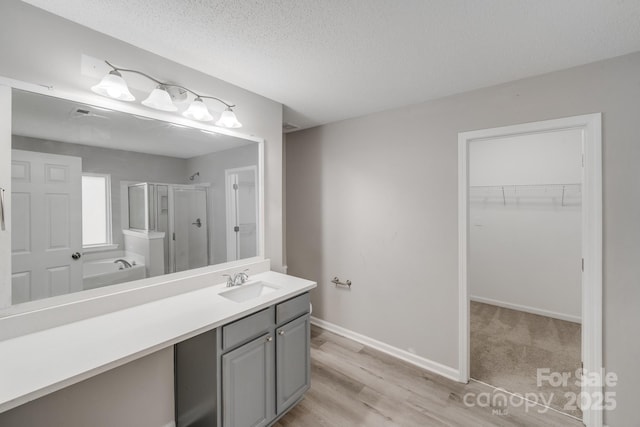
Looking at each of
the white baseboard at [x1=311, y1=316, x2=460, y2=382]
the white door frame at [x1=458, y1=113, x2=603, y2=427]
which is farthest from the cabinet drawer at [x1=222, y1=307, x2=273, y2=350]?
the white door frame at [x1=458, y1=113, x2=603, y2=427]

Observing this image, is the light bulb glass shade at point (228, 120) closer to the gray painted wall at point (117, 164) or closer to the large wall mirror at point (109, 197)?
the large wall mirror at point (109, 197)

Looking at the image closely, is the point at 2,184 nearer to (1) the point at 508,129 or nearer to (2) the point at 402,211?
(2) the point at 402,211

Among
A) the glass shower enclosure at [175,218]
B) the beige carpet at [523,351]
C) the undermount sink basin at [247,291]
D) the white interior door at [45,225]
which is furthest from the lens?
the beige carpet at [523,351]

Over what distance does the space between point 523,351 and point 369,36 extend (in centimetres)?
314

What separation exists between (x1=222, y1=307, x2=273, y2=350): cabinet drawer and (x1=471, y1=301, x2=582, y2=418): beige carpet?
1.91 meters

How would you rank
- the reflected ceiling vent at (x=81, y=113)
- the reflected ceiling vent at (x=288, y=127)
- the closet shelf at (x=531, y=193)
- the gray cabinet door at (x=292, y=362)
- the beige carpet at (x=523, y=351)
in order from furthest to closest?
the closet shelf at (x=531, y=193)
the reflected ceiling vent at (x=288, y=127)
the beige carpet at (x=523, y=351)
the gray cabinet door at (x=292, y=362)
the reflected ceiling vent at (x=81, y=113)

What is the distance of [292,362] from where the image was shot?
179 centimetres

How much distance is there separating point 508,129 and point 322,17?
5.27ft

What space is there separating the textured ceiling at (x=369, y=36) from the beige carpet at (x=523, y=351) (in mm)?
2407

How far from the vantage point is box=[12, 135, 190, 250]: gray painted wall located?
4.14ft

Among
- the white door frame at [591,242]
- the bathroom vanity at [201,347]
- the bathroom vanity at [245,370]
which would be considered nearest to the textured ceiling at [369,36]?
the white door frame at [591,242]

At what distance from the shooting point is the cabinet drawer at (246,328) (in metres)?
1.40

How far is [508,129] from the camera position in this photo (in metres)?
1.98

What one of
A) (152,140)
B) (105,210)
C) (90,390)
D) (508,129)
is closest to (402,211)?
(508,129)
